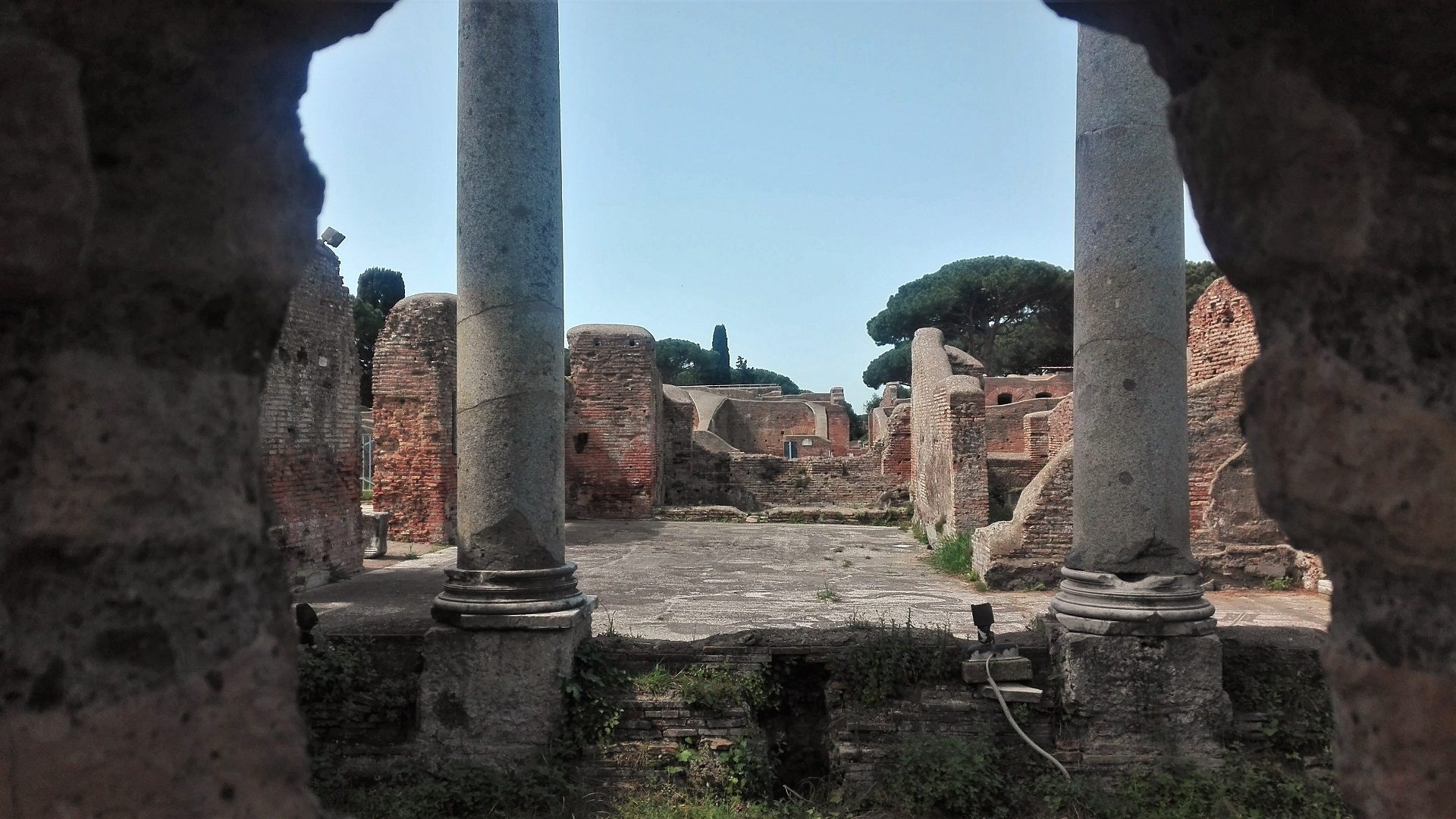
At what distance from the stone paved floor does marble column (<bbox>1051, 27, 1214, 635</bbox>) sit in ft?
4.20

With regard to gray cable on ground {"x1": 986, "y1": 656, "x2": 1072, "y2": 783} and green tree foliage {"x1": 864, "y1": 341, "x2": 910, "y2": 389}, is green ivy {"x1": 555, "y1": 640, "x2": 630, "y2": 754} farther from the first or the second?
green tree foliage {"x1": 864, "y1": 341, "x2": 910, "y2": 389}

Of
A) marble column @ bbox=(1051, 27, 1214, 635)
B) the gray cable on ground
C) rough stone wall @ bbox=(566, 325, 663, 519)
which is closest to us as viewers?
the gray cable on ground

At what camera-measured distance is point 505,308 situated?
5.04 metres

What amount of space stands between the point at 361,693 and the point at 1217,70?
198 inches

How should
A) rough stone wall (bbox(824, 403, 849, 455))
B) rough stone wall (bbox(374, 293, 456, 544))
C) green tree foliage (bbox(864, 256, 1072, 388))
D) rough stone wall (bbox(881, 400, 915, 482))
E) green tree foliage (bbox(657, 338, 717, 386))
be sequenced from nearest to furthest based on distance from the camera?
1. rough stone wall (bbox(374, 293, 456, 544))
2. rough stone wall (bbox(881, 400, 915, 482))
3. rough stone wall (bbox(824, 403, 849, 455))
4. green tree foliage (bbox(864, 256, 1072, 388))
5. green tree foliage (bbox(657, 338, 717, 386))

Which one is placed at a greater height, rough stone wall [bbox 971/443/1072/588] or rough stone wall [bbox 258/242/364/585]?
rough stone wall [bbox 258/242/364/585]

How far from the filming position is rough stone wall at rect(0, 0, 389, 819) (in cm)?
122

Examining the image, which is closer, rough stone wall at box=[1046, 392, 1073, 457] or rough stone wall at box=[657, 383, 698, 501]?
rough stone wall at box=[1046, 392, 1073, 457]

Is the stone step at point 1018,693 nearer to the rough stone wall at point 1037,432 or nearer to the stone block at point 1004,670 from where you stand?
the stone block at point 1004,670

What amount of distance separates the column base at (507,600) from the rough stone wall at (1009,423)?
19214 mm

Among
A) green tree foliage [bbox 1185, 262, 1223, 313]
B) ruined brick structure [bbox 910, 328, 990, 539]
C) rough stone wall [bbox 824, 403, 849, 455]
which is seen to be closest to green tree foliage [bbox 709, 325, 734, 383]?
rough stone wall [bbox 824, 403, 849, 455]

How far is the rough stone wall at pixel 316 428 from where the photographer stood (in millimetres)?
8766

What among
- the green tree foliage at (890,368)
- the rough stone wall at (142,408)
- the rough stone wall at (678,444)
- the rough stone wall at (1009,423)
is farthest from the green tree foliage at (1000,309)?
the rough stone wall at (142,408)

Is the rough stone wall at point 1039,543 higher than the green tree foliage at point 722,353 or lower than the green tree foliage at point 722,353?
lower
